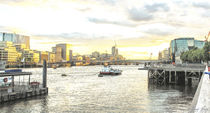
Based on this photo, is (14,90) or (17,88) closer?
(14,90)

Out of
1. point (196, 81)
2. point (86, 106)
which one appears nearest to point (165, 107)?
point (86, 106)

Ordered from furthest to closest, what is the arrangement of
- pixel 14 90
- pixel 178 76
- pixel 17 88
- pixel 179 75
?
pixel 179 75, pixel 178 76, pixel 17 88, pixel 14 90

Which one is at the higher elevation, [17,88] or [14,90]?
[17,88]

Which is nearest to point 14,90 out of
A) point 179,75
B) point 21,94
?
point 21,94

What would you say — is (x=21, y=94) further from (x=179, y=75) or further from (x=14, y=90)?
(x=179, y=75)

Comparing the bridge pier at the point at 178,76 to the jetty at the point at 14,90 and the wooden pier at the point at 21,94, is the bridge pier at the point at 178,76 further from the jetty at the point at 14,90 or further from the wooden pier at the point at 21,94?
the jetty at the point at 14,90

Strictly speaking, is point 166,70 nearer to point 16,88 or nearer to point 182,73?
point 182,73

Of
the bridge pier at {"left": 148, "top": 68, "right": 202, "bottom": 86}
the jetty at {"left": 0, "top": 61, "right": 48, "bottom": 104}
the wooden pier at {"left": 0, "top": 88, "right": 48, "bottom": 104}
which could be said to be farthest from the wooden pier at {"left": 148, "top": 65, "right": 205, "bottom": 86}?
the jetty at {"left": 0, "top": 61, "right": 48, "bottom": 104}

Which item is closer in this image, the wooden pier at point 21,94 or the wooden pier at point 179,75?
the wooden pier at point 21,94

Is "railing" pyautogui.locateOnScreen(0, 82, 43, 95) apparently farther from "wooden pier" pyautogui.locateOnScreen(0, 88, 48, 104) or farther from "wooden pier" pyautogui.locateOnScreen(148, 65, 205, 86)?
"wooden pier" pyautogui.locateOnScreen(148, 65, 205, 86)

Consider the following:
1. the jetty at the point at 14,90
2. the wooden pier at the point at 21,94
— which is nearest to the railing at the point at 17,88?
the jetty at the point at 14,90

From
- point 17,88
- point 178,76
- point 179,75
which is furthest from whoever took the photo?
point 179,75

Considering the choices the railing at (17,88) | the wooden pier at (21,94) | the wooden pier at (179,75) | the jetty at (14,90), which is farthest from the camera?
the wooden pier at (179,75)

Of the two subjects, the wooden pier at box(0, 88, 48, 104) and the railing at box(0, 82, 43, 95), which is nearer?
Result: the wooden pier at box(0, 88, 48, 104)
